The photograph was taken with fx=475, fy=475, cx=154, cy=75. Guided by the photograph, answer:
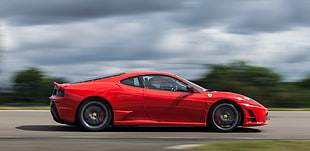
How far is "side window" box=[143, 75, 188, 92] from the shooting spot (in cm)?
980

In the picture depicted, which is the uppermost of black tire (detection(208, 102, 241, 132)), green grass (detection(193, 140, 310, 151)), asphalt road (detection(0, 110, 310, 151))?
black tire (detection(208, 102, 241, 132))

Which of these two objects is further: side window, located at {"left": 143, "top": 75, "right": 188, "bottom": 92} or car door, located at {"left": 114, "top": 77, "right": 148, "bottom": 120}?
side window, located at {"left": 143, "top": 75, "right": 188, "bottom": 92}

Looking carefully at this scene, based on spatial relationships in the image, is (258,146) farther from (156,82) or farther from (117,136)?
(156,82)

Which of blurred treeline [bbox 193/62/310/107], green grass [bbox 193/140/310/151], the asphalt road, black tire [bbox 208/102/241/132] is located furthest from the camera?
blurred treeline [bbox 193/62/310/107]

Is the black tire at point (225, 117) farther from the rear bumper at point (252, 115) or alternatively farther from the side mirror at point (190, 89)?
the side mirror at point (190, 89)

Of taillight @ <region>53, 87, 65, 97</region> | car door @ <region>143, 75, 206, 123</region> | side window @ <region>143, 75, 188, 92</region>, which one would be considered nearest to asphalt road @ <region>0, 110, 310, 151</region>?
car door @ <region>143, 75, 206, 123</region>

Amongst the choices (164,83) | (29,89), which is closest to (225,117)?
(164,83)

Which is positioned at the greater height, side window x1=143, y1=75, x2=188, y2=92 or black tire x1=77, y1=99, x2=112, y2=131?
side window x1=143, y1=75, x2=188, y2=92

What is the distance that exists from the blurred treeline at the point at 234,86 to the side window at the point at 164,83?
10517 millimetres

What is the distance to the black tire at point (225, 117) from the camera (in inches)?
382

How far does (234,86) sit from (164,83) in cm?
1095

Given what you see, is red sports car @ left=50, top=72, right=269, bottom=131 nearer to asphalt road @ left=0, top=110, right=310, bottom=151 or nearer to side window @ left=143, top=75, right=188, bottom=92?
side window @ left=143, top=75, right=188, bottom=92

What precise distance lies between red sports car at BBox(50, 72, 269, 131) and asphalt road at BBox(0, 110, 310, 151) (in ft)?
0.80

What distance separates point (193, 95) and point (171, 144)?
2.34 metres
